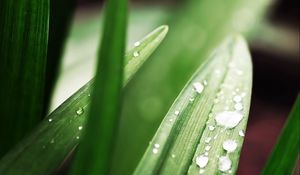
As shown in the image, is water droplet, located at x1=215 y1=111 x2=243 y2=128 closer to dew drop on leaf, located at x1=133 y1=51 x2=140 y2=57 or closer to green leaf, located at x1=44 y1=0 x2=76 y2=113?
dew drop on leaf, located at x1=133 y1=51 x2=140 y2=57

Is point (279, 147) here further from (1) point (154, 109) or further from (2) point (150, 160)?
(1) point (154, 109)

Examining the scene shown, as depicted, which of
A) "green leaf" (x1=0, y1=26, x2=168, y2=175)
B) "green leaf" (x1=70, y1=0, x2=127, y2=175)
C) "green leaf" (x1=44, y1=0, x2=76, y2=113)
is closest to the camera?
"green leaf" (x1=70, y1=0, x2=127, y2=175)

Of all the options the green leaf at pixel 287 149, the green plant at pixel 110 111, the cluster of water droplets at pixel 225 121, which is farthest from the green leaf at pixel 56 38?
the green leaf at pixel 287 149

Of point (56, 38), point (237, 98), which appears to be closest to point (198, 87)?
point (237, 98)

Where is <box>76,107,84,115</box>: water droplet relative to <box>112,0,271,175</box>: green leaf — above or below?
below

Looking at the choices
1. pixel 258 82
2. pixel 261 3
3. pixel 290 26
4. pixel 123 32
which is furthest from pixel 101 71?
pixel 290 26

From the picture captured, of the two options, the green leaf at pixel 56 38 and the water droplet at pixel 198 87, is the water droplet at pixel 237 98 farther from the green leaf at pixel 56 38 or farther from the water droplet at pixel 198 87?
the green leaf at pixel 56 38

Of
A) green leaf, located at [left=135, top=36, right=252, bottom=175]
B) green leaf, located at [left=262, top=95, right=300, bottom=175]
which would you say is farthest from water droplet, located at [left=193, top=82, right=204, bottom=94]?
green leaf, located at [left=262, top=95, right=300, bottom=175]
